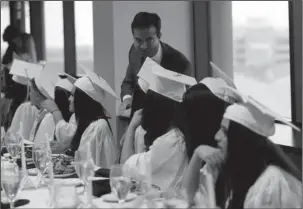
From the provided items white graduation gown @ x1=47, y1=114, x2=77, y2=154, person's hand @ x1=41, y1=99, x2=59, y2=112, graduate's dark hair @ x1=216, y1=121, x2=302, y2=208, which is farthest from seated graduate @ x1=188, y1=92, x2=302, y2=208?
person's hand @ x1=41, y1=99, x2=59, y2=112

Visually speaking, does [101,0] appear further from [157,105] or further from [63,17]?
[157,105]

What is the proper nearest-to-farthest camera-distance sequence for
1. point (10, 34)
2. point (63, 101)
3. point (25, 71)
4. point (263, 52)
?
1. point (263, 52)
2. point (63, 101)
3. point (25, 71)
4. point (10, 34)

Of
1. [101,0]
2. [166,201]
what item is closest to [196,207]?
[166,201]

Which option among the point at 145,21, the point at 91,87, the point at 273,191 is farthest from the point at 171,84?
the point at 145,21

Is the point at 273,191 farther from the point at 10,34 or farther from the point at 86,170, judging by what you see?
the point at 10,34

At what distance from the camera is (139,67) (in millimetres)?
3107

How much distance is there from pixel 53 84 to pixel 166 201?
6.84 feet

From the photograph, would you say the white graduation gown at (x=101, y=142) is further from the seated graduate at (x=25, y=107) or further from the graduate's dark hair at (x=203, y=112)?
the graduate's dark hair at (x=203, y=112)

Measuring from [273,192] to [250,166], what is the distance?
0.33ft

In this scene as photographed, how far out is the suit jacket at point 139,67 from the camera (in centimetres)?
268

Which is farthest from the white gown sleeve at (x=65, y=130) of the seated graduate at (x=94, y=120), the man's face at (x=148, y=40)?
the man's face at (x=148, y=40)

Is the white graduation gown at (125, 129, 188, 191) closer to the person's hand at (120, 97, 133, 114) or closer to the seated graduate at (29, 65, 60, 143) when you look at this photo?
the person's hand at (120, 97, 133, 114)

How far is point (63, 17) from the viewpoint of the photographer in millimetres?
4828

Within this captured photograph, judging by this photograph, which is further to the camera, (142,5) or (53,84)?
(142,5)
